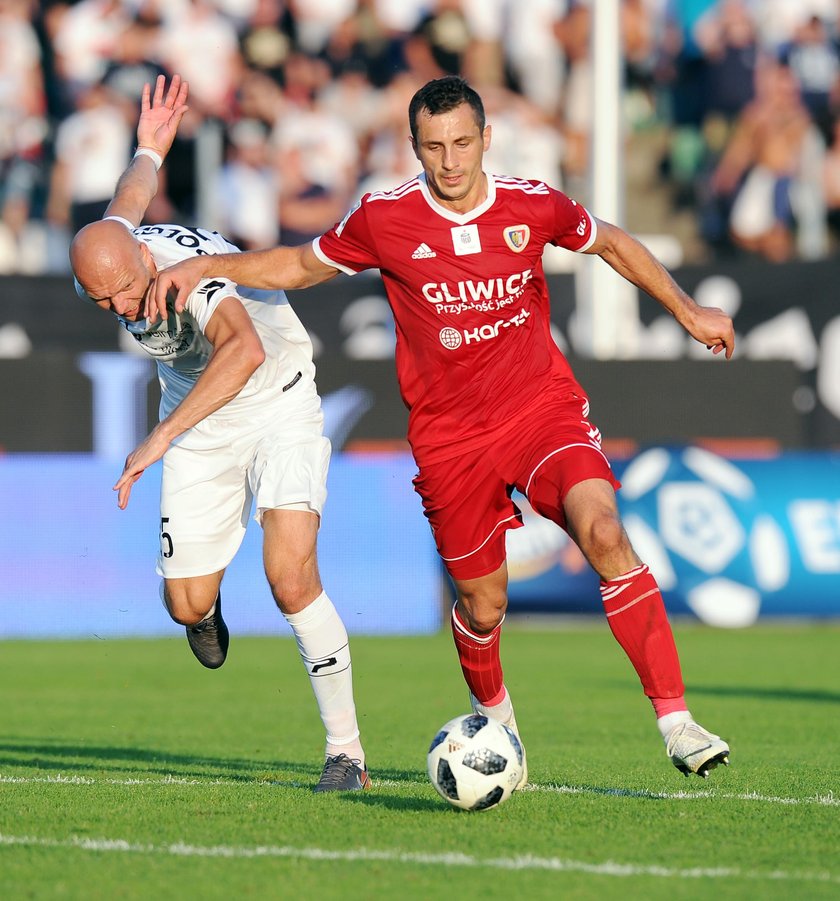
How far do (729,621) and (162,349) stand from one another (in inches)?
356

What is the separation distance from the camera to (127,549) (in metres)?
14.7

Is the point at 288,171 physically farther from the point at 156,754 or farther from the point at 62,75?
the point at 156,754

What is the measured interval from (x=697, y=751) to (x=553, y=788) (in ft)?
3.48

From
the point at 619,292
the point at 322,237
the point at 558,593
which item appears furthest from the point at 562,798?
the point at 619,292

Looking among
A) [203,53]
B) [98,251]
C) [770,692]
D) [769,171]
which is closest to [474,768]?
[98,251]

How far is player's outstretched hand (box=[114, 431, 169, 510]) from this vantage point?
6270 mm

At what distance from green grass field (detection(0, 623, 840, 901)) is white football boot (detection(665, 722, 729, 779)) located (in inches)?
7.6

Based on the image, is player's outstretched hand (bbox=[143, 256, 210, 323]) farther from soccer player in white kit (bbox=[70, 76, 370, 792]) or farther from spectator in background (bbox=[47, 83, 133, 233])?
spectator in background (bbox=[47, 83, 133, 233])

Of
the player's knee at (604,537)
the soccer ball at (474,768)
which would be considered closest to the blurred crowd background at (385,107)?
the player's knee at (604,537)

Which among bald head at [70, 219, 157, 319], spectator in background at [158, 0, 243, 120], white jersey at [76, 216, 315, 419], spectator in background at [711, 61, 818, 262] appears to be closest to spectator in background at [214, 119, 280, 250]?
spectator in background at [158, 0, 243, 120]

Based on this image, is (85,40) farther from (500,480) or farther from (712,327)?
(712,327)

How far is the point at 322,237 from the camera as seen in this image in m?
6.73

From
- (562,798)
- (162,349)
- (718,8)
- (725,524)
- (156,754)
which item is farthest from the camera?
(718,8)

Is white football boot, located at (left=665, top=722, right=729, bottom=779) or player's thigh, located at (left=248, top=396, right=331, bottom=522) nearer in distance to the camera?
white football boot, located at (left=665, top=722, right=729, bottom=779)
